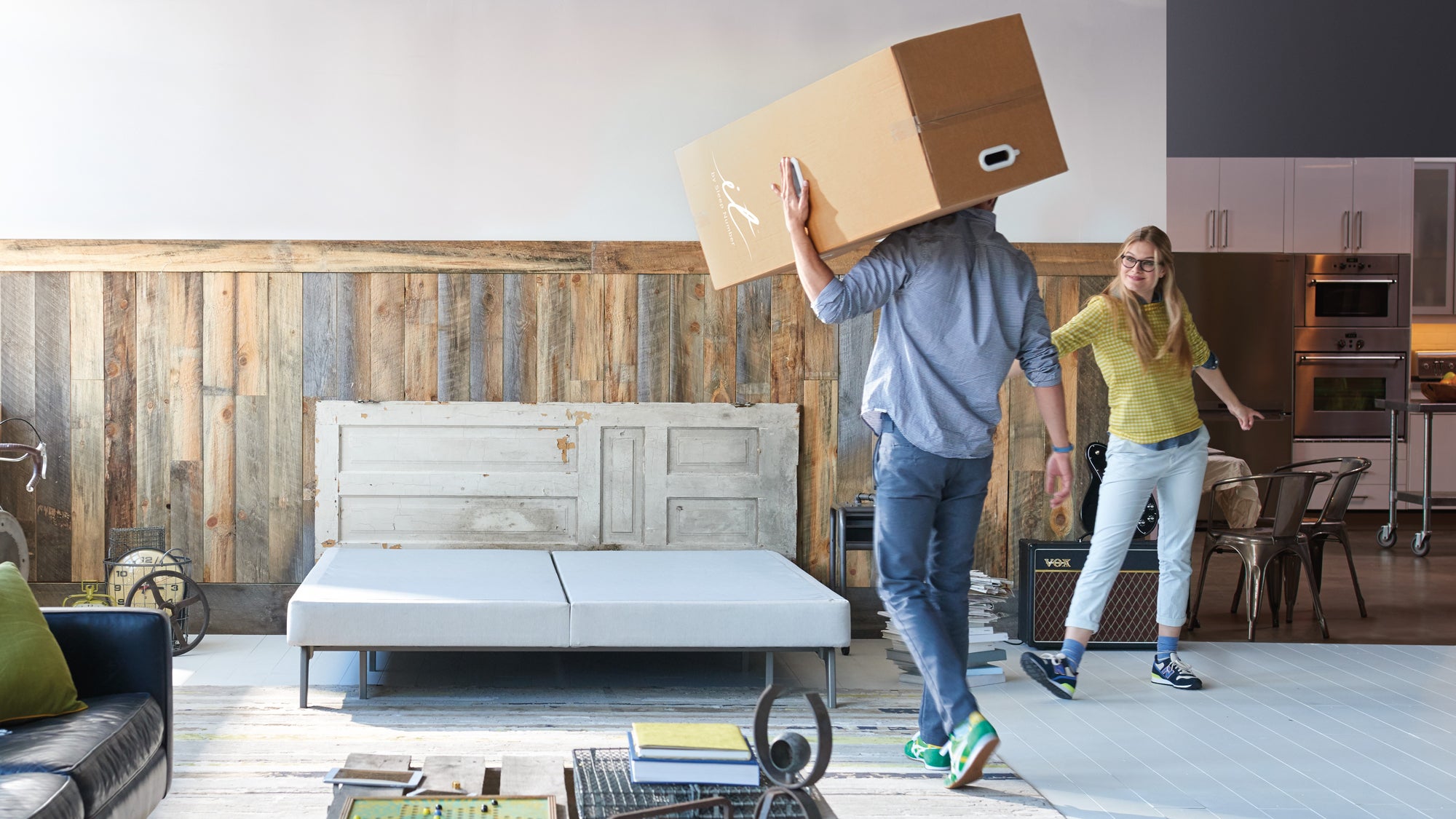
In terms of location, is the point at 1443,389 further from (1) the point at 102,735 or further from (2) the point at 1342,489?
(1) the point at 102,735

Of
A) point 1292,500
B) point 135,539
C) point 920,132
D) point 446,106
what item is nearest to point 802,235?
point 920,132

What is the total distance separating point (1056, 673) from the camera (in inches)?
146

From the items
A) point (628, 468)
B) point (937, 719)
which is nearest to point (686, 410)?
point (628, 468)

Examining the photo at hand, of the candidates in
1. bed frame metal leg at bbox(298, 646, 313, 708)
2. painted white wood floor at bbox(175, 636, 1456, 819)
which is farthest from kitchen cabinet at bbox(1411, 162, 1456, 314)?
bed frame metal leg at bbox(298, 646, 313, 708)

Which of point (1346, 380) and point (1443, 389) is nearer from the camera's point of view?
point (1346, 380)

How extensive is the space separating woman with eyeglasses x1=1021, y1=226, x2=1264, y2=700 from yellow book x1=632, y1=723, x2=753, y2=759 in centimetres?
197

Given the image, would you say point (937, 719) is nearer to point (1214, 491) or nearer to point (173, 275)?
point (1214, 491)

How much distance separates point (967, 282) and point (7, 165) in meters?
3.82

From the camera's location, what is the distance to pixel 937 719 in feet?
9.81

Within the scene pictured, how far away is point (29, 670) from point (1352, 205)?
26.5 ft

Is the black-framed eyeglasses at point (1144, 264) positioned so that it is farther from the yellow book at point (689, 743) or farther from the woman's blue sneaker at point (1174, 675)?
the yellow book at point (689, 743)

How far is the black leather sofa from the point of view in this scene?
74.9 inches

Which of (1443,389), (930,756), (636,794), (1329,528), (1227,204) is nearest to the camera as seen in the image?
(636,794)

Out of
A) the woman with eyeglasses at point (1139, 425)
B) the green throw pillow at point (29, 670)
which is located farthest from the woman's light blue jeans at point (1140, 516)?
the green throw pillow at point (29, 670)
